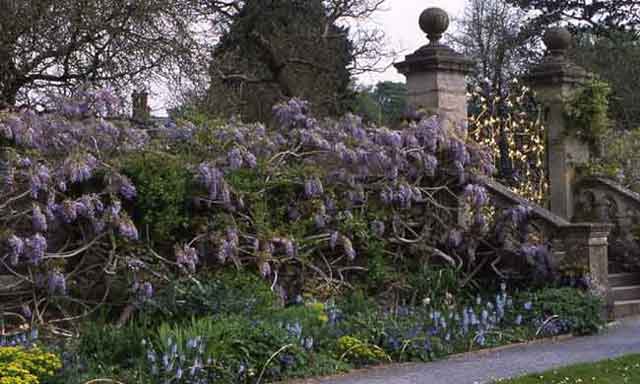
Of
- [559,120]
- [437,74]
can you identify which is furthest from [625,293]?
[437,74]

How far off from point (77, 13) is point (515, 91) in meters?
5.58

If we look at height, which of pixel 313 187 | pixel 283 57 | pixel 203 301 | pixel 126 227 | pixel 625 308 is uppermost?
pixel 283 57

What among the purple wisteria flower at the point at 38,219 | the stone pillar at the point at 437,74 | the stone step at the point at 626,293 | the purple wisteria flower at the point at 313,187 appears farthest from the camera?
the stone pillar at the point at 437,74

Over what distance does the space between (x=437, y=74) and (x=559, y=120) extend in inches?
91.5

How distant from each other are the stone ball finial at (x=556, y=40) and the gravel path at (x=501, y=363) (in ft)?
16.0

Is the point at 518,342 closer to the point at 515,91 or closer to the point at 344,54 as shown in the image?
the point at 515,91

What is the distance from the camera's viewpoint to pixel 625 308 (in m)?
9.97

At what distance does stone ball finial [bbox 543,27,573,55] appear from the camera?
1199cm

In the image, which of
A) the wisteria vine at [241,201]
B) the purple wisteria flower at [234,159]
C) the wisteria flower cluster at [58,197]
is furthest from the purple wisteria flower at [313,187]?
the wisteria flower cluster at [58,197]

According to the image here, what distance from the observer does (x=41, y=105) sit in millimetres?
11492

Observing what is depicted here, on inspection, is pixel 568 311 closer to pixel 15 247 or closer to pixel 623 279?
pixel 623 279

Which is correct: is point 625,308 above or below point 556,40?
below

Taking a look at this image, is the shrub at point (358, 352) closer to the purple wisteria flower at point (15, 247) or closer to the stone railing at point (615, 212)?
the purple wisteria flower at point (15, 247)

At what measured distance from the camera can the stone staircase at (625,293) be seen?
9922 mm
